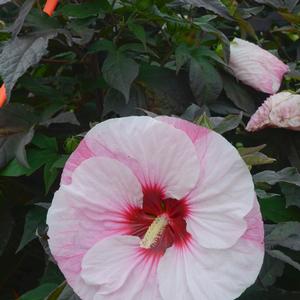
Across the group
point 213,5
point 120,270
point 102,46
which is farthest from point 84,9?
point 120,270

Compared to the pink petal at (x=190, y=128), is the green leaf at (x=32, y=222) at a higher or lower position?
lower

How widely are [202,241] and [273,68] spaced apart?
407 mm

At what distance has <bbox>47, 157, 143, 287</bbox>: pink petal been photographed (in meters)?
0.59

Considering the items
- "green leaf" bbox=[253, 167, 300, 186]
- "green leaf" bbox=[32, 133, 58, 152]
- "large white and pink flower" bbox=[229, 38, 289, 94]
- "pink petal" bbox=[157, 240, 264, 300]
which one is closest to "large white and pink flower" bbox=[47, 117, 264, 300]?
"pink petal" bbox=[157, 240, 264, 300]

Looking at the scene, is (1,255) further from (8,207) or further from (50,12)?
(50,12)

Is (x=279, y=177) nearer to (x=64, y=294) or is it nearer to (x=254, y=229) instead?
(x=254, y=229)

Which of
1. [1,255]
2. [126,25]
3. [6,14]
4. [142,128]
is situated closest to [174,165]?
[142,128]

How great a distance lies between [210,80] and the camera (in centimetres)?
85

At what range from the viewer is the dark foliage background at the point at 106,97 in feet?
2.52

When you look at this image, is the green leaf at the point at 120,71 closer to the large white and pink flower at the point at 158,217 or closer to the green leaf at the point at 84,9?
the green leaf at the point at 84,9

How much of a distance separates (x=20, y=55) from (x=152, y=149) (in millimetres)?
276

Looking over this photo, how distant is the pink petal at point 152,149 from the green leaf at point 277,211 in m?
0.24

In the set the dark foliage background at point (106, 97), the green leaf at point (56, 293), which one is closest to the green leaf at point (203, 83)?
the dark foliage background at point (106, 97)

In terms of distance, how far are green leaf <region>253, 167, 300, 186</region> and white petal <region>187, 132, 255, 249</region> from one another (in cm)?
12
